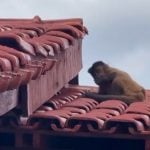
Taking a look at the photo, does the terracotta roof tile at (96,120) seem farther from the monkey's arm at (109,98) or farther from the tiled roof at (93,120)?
the monkey's arm at (109,98)

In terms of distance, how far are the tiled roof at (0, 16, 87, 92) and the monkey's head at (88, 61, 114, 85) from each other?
5.70ft

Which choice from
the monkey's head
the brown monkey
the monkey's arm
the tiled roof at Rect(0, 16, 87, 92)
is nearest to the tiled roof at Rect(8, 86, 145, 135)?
the tiled roof at Rect(0, 16, 87, 92)

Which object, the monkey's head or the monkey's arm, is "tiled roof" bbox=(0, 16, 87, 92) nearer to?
the monkey's arm

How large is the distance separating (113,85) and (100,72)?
65 centimetres

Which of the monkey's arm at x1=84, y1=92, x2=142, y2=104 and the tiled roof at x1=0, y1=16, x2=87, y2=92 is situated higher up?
the tiled roof at x1=0, y1=16, x2=87, y2=92

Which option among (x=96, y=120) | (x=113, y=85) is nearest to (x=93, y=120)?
(x=96, y=120)

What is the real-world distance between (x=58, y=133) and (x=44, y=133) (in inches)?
4.2

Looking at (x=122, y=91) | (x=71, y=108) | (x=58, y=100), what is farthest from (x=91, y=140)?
(x=122, y=91)

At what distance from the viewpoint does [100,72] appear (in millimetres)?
8742

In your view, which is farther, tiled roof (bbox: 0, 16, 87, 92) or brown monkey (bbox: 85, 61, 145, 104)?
brown monkey (bbox: 85, 61, 145, 104)

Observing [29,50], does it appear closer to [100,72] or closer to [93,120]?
[93,120]

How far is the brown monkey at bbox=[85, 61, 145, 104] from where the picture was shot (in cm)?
706

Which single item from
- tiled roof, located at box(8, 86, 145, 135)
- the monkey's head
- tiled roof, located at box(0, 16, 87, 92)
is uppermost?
tiled roof, located at box(0, 16, 87, 92)

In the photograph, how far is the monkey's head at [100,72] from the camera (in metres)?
8.62
